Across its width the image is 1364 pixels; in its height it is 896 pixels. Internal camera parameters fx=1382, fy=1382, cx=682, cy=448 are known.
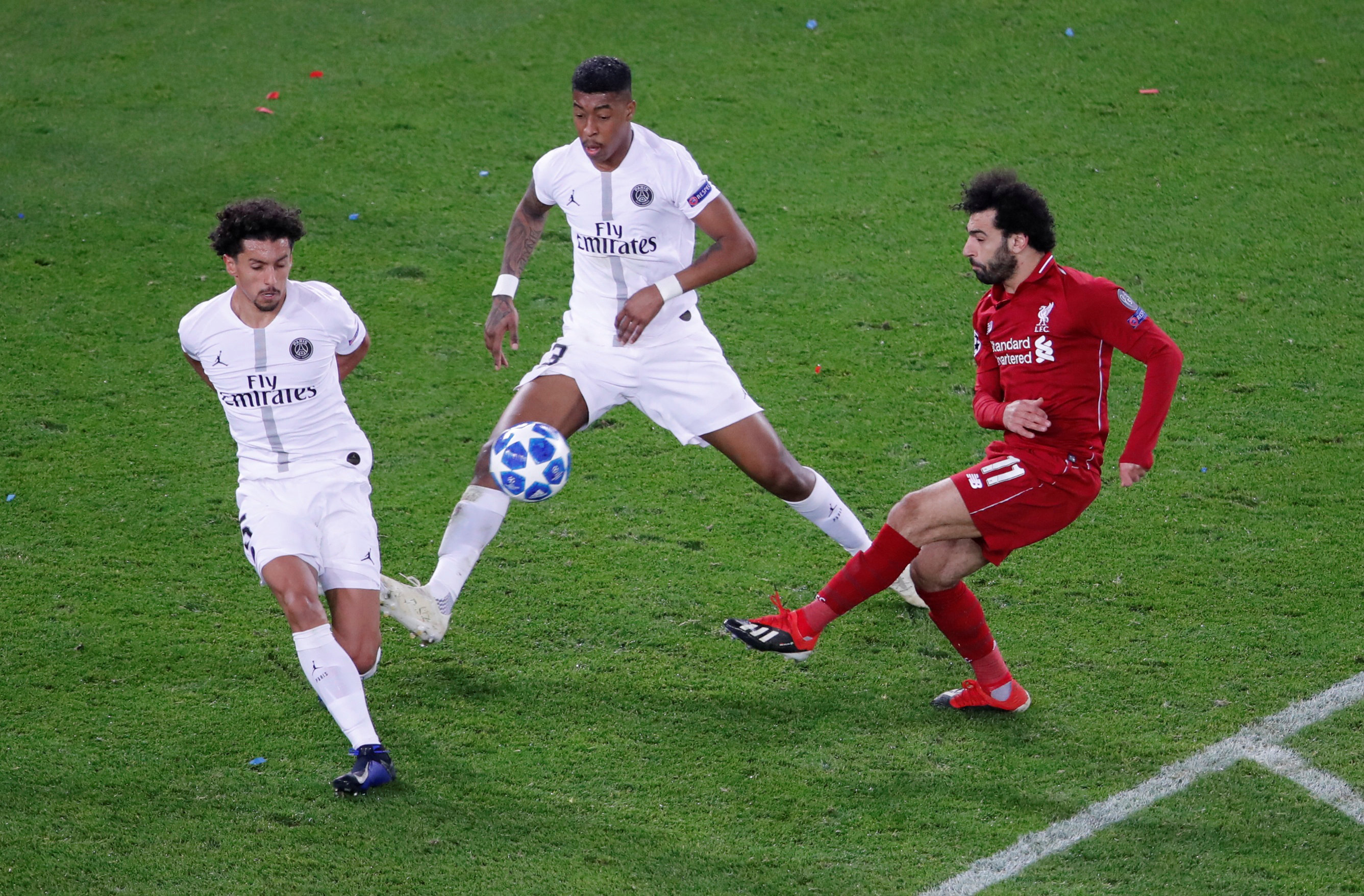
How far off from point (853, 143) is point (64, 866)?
7.04m

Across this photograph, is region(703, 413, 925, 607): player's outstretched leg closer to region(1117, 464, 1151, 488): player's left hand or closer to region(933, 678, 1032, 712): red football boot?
region(933, 678, 1032, 712): red football boot

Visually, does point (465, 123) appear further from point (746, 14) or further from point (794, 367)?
point (794, 367)

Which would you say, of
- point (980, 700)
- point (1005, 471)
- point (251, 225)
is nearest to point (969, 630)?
point (980, 700)

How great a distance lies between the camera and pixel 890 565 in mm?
4629

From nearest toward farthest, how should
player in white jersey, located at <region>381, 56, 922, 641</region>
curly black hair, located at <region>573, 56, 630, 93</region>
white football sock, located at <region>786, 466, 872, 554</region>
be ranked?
curly black hair, located at <region>573, 56, 630, 93</region>, player in white jersey, located at <region>381, 56, 922, 641</region>, white football sock, located at <region>786, 466, 872, 554</region>

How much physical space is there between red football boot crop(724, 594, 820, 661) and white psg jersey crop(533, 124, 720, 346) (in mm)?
1181

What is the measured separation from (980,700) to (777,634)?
0.76 meters

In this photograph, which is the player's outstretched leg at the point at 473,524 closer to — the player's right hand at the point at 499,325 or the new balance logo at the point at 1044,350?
the player's right hand at the point at 499,325

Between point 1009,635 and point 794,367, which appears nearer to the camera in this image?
point 1009,635

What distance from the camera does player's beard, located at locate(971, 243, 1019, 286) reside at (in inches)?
177

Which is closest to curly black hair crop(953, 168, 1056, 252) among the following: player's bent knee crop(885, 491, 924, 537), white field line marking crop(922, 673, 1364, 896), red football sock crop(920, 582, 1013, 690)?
player's bent knee crop(885, 491, 924, 537)

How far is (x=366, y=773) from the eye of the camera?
434 centimetres

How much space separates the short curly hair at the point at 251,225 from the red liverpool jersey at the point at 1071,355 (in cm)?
235

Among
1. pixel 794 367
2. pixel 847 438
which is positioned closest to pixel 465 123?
pixel 794 367
